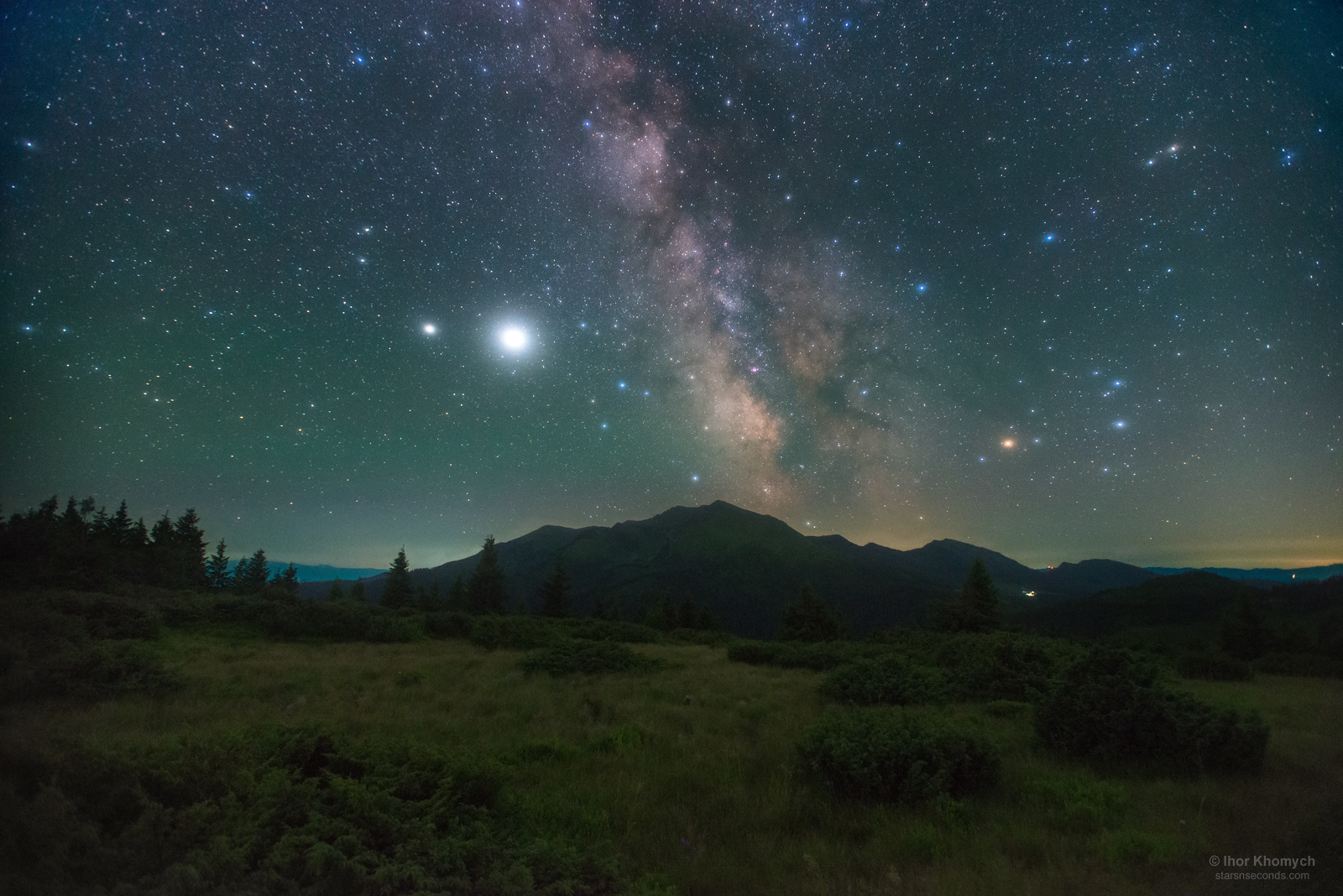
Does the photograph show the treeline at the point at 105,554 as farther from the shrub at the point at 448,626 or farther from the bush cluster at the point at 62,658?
the shrub at the point at 448,626

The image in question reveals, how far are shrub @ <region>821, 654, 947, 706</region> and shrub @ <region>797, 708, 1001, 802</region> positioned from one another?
16.4ft

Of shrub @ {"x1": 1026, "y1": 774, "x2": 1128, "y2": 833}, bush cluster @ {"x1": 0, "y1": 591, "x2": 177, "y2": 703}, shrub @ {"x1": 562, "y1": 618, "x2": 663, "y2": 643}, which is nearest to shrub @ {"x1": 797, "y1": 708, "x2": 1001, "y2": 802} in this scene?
shrub @ {"x1": 1026, "y1": 774, "x2": 1128, "y2": 833}

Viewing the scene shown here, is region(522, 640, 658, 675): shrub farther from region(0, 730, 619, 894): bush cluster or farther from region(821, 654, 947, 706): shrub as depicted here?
region(0, 730, 619, 894): bush cluster

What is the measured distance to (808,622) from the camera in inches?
1521

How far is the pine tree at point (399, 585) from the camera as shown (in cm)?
5438

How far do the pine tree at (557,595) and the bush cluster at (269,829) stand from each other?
48.5m

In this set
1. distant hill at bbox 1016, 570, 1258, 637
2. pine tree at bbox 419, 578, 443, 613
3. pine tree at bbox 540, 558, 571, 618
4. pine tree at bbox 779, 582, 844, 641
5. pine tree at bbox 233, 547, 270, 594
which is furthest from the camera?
distant hill at bbox 1016, 570, 1258, 637

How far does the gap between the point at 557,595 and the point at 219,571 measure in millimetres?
42398

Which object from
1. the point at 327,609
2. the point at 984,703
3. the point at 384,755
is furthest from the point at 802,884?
the point at 327,609

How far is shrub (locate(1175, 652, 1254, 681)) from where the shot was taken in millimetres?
15484

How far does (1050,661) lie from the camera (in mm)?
13602

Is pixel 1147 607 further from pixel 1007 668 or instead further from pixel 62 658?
pixel 62 658

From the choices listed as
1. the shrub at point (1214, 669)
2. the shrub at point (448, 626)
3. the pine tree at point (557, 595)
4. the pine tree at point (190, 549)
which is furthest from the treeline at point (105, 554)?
the shrub at point (1214, 669)

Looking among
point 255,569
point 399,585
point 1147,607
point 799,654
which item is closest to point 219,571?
point 255,569
